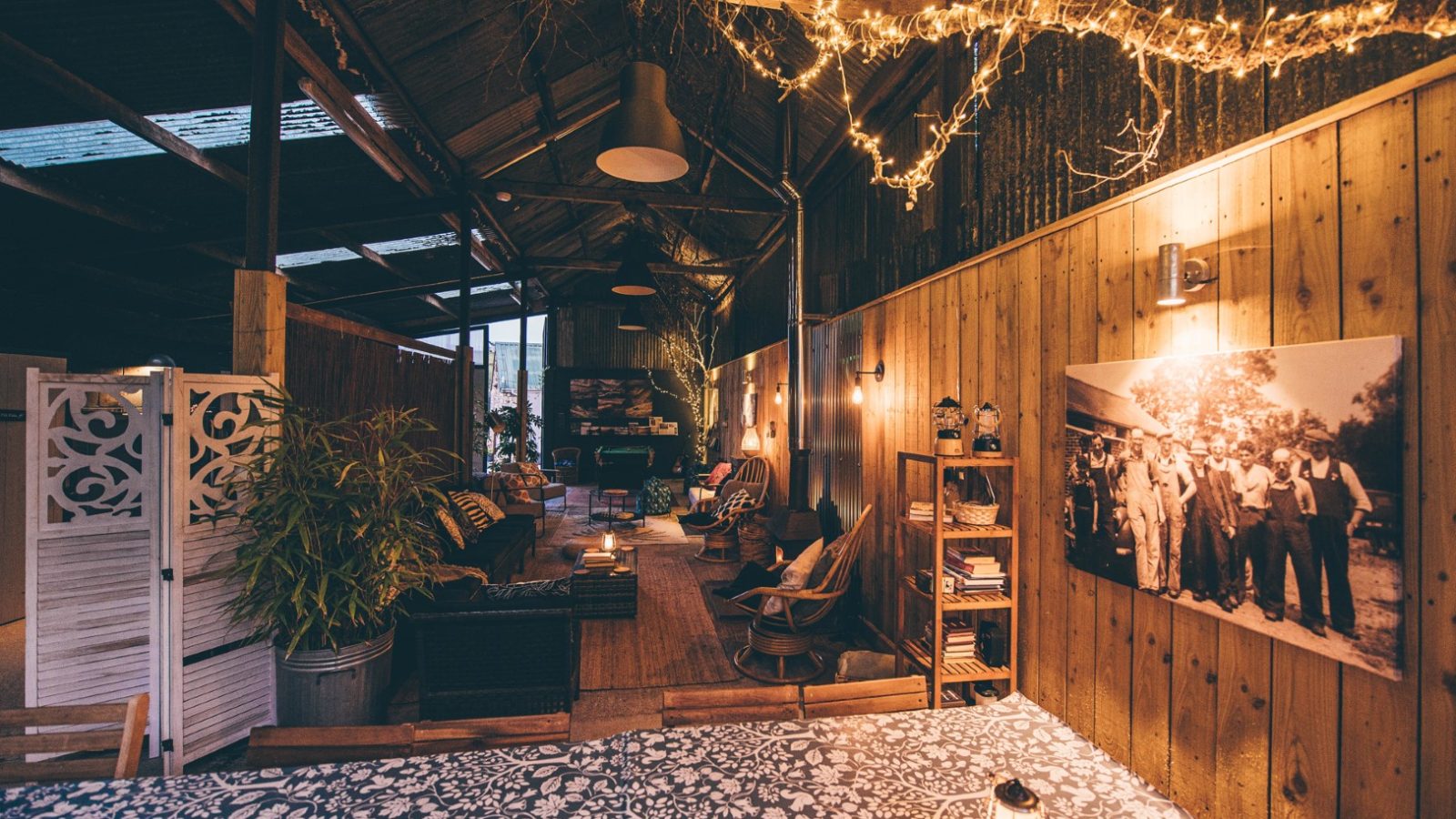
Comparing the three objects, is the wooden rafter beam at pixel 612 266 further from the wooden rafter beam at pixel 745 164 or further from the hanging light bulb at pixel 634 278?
the hanging light bulb at pixel 634 278

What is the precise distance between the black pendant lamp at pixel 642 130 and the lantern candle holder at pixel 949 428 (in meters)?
1.92

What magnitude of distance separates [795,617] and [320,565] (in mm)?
→ 2770

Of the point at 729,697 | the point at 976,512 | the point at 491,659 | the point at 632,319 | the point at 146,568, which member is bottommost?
the point at 491,659

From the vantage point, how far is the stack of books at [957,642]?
3064mm

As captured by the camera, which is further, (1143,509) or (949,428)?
(949,428)

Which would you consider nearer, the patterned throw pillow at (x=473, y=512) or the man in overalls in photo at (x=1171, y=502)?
the man in overalls in photo at (x=1171, y=502)

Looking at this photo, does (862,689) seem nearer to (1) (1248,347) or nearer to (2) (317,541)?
(1) (1248,347)

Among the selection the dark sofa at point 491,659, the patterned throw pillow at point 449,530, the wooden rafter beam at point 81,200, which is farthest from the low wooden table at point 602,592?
the wooden rafter beam at point 81,200

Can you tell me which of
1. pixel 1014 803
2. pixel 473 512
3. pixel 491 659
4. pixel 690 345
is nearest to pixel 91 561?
Answer: pixel 491 659

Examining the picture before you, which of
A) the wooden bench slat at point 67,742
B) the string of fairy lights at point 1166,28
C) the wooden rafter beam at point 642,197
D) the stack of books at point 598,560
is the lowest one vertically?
the stack of books at point 598,560

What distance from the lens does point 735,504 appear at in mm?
6820

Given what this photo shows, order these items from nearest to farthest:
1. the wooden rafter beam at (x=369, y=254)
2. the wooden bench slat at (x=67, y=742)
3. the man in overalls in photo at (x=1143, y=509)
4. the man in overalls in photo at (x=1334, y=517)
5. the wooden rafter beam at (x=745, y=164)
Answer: the wooden bench slat at (x=67, y=742) → the man in overalls in photo at (x=1334, y=517) → the man in overalls in photo at (x=1143, y=509) → the wooden rafter beam at (x=369, y=254) → the wooden rafter beam at (x=745, y=164)

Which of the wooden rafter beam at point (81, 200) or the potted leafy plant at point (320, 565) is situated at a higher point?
the wooden rafter beam at point (81, 200)

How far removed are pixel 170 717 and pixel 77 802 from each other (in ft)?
6.03
